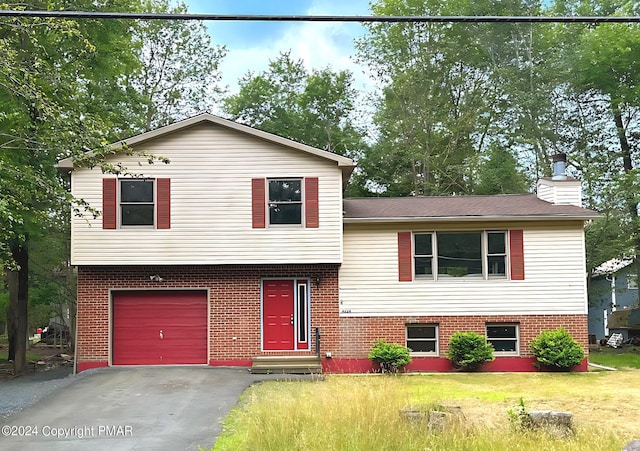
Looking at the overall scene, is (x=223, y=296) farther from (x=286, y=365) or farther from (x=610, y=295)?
(x=610, y=295)

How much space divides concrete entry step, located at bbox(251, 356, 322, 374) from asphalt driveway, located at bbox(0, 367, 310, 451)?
545 millimetres

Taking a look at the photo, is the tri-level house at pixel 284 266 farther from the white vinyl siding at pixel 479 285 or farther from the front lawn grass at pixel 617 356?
the front lawn grass at pixel 617 356

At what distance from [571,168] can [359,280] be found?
18600 millimetres

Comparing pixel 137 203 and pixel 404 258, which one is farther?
pixel 404 258

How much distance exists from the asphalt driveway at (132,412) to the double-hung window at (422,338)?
14.2 ft

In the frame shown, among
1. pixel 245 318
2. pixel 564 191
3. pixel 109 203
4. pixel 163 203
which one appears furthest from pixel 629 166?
pixel 109 203

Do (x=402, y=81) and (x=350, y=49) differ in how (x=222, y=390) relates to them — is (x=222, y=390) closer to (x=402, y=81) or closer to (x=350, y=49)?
(x=402, y=81)

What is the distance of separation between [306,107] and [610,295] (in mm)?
22069

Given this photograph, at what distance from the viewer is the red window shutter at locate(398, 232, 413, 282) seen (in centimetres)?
1856

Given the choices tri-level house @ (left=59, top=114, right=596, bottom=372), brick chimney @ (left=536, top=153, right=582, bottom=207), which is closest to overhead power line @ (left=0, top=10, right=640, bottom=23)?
tri-level house @ (left=59, top=114, right=596, bottom=372)

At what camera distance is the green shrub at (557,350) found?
58.6 ft

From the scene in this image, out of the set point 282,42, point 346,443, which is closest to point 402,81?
point 282,42

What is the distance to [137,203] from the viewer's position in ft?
58.6

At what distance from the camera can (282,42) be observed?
41.5 meters
